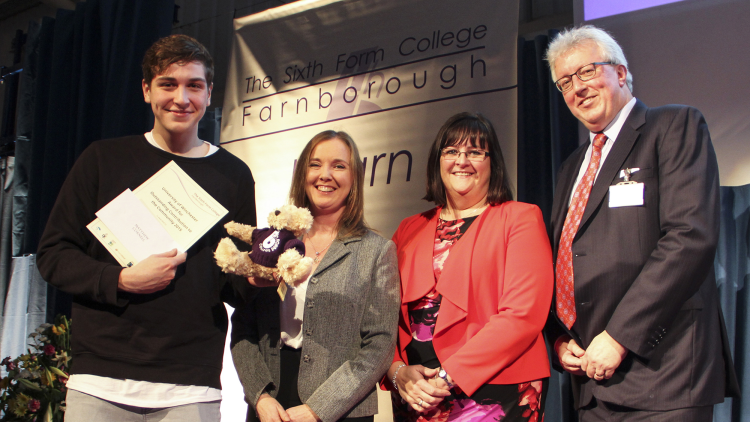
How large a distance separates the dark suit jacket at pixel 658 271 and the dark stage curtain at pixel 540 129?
4.71ft

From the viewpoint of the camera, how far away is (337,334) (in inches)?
68.6

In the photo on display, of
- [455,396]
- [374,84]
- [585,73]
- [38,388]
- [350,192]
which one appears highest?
[374,84]

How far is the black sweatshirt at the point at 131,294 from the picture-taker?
145 centimetres

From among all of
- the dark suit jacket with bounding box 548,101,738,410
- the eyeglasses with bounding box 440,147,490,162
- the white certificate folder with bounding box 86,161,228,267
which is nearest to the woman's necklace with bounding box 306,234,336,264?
the white certificate folder with bounding box 86,161,228,267

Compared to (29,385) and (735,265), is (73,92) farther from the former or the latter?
(735,265)

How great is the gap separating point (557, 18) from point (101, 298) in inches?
122

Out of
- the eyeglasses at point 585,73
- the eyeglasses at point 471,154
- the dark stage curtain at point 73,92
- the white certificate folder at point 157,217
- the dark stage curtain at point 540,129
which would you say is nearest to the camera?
the white certificate folder at point 157,217

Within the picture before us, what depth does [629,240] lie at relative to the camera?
5.14 ft

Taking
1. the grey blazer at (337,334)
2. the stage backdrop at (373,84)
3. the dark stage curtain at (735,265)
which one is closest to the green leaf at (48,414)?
the stage backdrop at (373,84)

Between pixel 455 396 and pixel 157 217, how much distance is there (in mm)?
1008

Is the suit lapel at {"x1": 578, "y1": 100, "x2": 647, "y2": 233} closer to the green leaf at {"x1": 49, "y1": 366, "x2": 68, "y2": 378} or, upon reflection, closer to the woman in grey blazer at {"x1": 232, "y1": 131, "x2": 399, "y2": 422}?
the woman in grey blazer at {"x1": 232, "y1": 131, "x2": 399, "y2": 422}

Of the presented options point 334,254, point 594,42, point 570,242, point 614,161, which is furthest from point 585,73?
point 334,254

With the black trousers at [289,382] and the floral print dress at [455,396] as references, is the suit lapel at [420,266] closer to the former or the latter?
the floral print dress at [455,396]

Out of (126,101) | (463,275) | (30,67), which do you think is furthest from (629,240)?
(30,67)
